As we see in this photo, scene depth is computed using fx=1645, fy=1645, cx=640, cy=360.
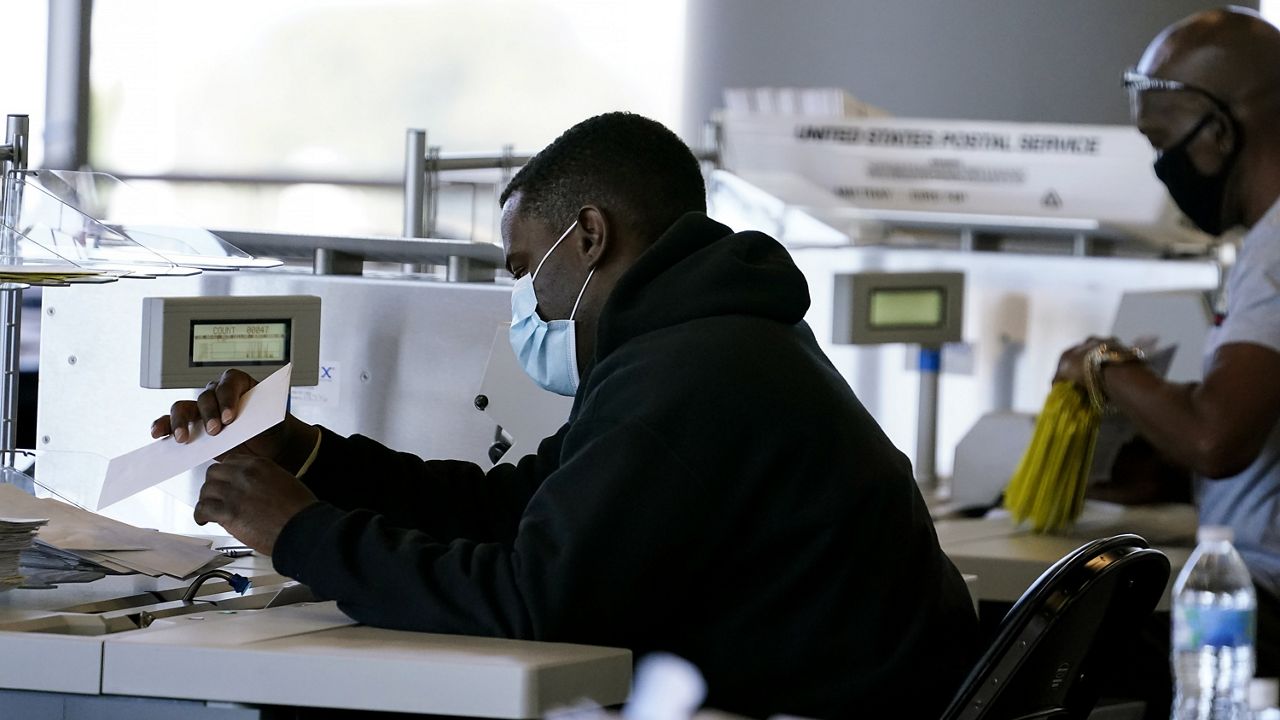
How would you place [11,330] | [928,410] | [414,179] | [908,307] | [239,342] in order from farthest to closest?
[928,410] → [908,307] → [414,179] → [11,330] → [239,342]

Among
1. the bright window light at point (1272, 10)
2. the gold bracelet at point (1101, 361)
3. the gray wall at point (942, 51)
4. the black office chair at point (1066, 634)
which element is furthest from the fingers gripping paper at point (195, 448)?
the bright window light at point (1272, 10)

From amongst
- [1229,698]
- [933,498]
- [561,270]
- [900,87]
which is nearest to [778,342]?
[561,270]

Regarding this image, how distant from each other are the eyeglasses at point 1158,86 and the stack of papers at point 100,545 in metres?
1.60

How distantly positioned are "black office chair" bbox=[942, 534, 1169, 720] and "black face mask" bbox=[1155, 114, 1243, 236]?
1055mm

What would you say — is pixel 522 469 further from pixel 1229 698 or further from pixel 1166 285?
pixel 1166 285

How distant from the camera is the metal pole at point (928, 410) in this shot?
132 inches

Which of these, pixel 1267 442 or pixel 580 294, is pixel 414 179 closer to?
pixel 580 294

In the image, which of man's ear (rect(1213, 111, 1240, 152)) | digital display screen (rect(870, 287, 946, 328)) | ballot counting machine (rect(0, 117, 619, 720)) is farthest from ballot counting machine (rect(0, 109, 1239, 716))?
man's ear (rect(1213, 111, 1240, 152))

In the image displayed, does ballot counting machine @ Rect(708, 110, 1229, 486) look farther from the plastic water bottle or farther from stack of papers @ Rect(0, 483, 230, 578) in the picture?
the plastic water bottle

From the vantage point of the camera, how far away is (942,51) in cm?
527

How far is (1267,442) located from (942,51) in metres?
3.09

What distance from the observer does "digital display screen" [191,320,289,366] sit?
6.75ft

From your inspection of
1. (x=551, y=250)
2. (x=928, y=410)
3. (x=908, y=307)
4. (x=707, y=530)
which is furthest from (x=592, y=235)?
(x=928, y=410)

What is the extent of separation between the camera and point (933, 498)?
3.16 m
